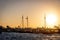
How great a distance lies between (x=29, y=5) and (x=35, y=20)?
33cm

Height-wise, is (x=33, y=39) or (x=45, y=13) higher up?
(x=45, y=13)

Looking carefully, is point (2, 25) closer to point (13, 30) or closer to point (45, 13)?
point (13, 30)

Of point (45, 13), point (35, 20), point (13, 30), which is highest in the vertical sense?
point (45, 13)

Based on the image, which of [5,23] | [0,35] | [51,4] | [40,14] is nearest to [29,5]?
[40,14]

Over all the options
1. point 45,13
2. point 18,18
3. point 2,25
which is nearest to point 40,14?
point 45,13

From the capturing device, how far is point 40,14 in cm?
237

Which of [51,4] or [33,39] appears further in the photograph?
[51,4]

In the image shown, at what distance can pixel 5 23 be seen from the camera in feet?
7.49

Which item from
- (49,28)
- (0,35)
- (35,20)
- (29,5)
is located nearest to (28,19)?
(35,20)

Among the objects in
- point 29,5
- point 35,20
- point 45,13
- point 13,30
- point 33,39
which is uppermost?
point 29,5

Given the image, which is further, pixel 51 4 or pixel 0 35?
pixel 51 4

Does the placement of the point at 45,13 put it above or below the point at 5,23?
above

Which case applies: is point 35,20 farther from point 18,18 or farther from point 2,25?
point 2,25

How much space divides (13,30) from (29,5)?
60cm
